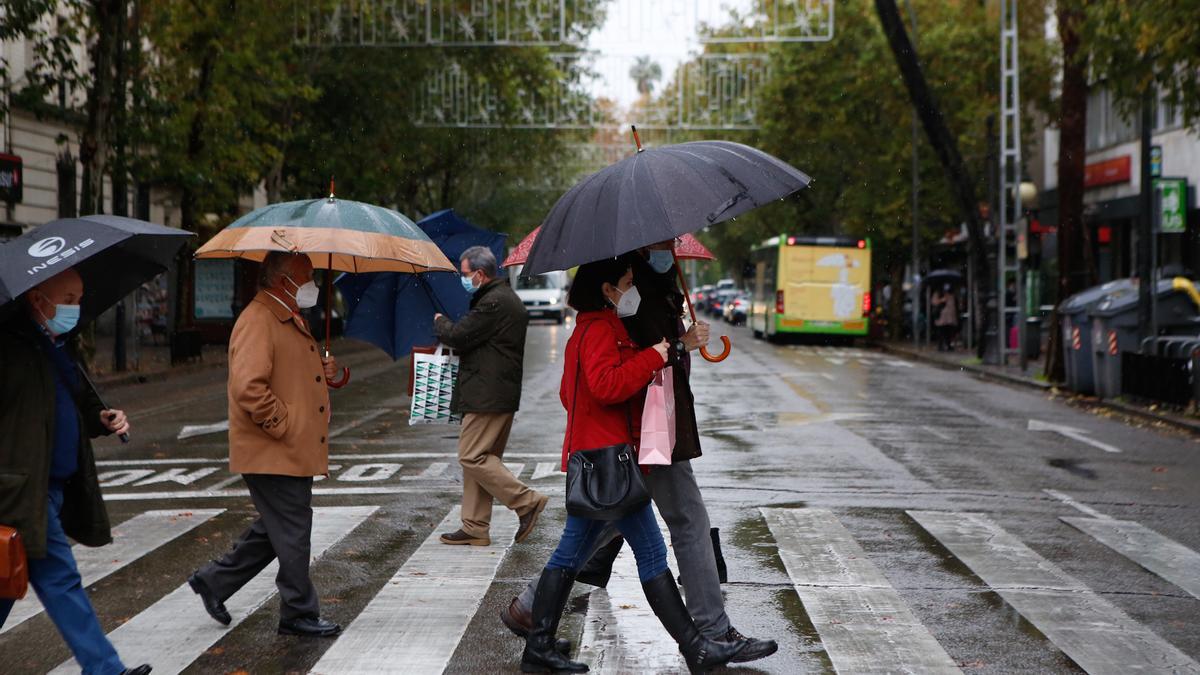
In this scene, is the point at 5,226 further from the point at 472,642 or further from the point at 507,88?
the point at 472,642

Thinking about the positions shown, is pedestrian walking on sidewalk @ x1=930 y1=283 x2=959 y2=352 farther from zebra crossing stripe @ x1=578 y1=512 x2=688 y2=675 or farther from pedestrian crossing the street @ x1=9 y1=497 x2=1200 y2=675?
zebra crossing stripe @ x1=578 y1=512 x2=688 y2=675

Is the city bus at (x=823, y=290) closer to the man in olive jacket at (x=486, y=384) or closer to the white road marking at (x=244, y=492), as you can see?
the white road marking at (x=244, y=492)

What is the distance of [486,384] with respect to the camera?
8.59 metres

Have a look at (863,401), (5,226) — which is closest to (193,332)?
(5,226)

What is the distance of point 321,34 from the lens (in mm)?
34094

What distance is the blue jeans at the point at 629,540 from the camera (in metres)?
5.73

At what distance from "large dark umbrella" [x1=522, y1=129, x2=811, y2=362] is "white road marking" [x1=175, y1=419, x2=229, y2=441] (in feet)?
35.5

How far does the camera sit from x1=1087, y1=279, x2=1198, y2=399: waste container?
20.2 metres

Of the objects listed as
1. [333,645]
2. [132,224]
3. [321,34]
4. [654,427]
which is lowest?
[333,645]

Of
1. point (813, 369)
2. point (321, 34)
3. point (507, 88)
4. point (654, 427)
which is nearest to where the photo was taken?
point (654, 427)

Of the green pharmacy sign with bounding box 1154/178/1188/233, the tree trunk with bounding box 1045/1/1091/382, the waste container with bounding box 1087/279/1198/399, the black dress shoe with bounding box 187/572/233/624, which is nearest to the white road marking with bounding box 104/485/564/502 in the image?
the black dress shoe with bounding box 187/572/233/624

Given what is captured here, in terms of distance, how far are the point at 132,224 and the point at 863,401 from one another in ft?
51.5

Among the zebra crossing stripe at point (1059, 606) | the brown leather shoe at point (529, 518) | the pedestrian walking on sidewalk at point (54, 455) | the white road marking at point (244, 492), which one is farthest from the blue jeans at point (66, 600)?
the white road marking at point (244, 492)

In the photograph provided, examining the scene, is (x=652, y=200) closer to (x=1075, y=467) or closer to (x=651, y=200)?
(x=651, y=200)
